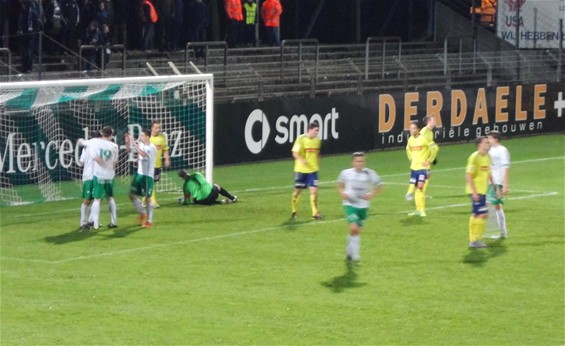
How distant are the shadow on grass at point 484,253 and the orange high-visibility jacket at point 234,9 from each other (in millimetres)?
18691

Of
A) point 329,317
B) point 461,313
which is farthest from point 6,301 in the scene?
point 461,313

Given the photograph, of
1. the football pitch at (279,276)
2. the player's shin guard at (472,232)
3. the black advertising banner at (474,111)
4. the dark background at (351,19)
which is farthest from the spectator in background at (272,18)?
the player's shin guard at (472,232)

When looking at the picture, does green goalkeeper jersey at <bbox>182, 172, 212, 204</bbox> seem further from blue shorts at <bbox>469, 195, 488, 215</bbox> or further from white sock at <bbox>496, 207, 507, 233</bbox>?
blue shorts at <bbox>469, 195, 488, 215</bbox>

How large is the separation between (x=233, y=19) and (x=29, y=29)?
9531mm

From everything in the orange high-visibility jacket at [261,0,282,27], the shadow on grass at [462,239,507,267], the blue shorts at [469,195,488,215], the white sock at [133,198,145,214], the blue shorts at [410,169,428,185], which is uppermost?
the orange high-visibility jacket at [261,0,282,27]

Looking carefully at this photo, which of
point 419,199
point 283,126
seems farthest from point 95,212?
point 283,126

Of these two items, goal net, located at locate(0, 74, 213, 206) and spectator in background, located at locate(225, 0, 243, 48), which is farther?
spectator in background, located at locate(225, 0, 243, 48)

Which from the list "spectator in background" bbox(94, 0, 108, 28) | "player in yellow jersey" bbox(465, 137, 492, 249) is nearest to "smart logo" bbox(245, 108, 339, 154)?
"spectator in background" bbox(94, 0, 108, 28)

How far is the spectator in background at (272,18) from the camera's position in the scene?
41000 millimetres

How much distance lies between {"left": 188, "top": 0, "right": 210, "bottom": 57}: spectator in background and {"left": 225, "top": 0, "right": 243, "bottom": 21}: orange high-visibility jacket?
3.71 ft

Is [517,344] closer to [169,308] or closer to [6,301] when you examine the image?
[169,308]

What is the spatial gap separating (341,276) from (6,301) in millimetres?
5291

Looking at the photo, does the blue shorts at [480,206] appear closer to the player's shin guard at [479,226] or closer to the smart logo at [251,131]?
the player's shin guard at [479,226]

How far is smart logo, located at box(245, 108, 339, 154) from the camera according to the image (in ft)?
116
